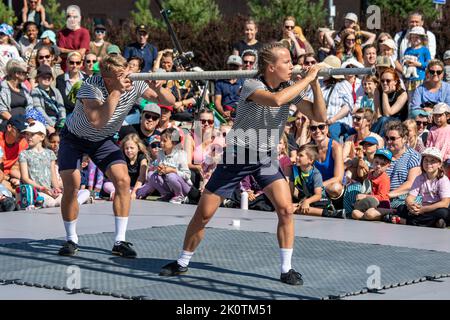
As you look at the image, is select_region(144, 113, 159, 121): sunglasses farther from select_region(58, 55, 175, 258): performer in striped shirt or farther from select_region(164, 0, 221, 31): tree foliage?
select_region(164, 0, 221, 31): tree foliage

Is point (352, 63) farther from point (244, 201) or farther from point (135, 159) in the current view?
point (135, 159)

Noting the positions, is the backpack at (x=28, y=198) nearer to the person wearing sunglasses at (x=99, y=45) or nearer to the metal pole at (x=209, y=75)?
the metal pole at (x=209, y=75)

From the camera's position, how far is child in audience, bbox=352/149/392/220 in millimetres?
11500

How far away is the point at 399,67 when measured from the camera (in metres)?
15.1

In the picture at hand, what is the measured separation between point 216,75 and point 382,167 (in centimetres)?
429

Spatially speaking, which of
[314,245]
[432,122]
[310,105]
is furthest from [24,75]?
[310,105]

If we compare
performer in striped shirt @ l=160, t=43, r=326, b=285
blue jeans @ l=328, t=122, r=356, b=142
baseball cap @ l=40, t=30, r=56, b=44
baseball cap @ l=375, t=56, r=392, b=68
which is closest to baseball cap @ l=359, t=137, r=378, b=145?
blue jeans @ l=328, t=122, r=356, b=142

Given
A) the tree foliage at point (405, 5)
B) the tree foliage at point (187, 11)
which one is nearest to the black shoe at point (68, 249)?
the tree foliage at point (405, 5)

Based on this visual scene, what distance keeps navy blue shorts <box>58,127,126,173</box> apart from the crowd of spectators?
174 centimetres

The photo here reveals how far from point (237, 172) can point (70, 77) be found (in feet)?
26.8

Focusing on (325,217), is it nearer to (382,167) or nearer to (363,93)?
(382,167)

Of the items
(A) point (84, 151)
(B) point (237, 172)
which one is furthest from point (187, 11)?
(B) point (237, 172)

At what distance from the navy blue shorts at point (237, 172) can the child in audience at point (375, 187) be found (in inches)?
148

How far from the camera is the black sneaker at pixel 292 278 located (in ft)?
25.3
